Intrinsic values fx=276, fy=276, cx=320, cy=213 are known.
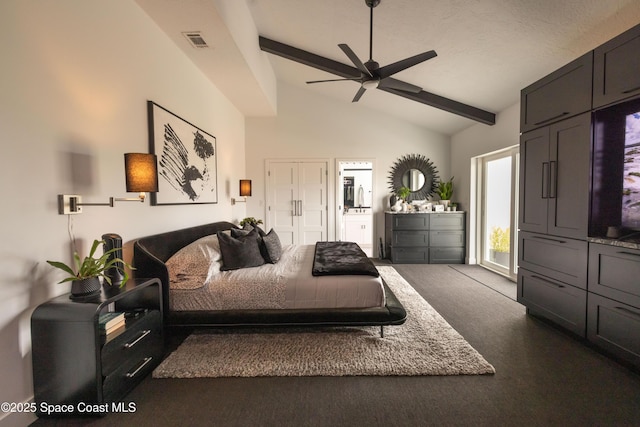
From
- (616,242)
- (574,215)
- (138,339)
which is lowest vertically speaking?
(138,339)

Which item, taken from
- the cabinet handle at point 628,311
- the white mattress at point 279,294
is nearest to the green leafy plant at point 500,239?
the cabinet handle at point 628,311

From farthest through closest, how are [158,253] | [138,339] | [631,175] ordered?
1. [158,253]
2. [631,175]
3. [138,339]

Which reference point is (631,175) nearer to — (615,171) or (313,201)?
(615,171)

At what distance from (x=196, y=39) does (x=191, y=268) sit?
2310mm

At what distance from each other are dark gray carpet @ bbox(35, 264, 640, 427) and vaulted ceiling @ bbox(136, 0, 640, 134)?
2729 mm

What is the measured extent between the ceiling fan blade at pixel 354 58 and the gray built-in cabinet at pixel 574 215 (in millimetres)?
1670

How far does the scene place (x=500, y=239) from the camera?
14.9 ft

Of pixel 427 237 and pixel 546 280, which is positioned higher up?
pixel 427 237

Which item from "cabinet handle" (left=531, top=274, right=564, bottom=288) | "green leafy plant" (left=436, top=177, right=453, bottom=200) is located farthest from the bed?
"green leafy plant" (left=436, top=177, right=453, bottom=200)

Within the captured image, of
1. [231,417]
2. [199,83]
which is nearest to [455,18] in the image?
[199,83]

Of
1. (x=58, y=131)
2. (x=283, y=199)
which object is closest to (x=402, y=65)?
(x=58, y=131)

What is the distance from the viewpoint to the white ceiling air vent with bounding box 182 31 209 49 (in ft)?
8.96

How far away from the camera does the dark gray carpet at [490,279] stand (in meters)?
3.63

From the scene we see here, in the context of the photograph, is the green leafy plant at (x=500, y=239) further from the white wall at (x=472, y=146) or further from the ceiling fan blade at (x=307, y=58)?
the ceiling fan blade at (x=307, y=58)
